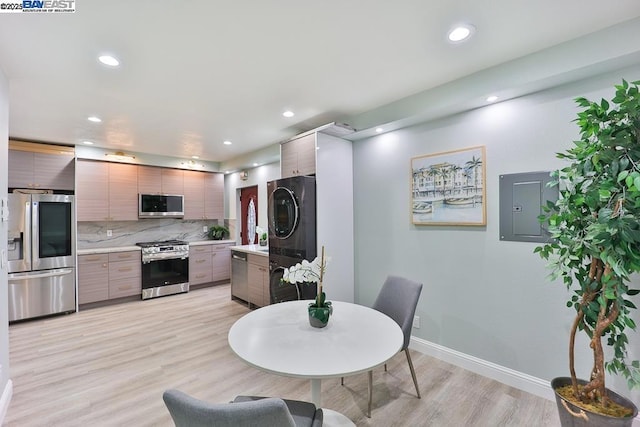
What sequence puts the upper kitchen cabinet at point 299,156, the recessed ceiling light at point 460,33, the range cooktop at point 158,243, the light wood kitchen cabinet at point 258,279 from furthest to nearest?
1. the range cooktop at point 158,243
2. the light wood kitchen cabinet at point 258,279
3. the upper kitchen cabinet at point 299,156
4. the recessed ceiling light at point 460,33

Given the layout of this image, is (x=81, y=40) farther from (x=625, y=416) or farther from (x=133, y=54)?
(x=625, y=416)

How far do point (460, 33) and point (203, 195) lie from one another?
5337mm

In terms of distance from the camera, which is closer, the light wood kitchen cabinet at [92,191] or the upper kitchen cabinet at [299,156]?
the upper kitchen cabinet at [299,156]

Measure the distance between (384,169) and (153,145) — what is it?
3.81 meters

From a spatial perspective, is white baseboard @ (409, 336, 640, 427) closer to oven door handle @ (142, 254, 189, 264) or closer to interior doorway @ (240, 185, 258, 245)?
interior doorway @ (240, 185, 258, 245)

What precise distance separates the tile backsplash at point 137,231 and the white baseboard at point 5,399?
10.2 ft

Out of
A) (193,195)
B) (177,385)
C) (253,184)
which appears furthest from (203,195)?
(177,385)

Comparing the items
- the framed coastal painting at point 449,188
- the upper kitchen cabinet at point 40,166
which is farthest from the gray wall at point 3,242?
the framed coastal painting at point 449,188

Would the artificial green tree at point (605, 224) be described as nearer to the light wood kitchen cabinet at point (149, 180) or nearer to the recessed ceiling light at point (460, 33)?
the recessed ceiling light at point (460, 33)

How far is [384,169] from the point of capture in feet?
10.5

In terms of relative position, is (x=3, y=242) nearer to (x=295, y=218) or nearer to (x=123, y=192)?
(x=295, y=218)

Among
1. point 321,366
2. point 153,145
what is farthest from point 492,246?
point 153,145

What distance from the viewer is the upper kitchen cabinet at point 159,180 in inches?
202

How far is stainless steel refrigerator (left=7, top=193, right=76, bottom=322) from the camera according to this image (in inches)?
148
